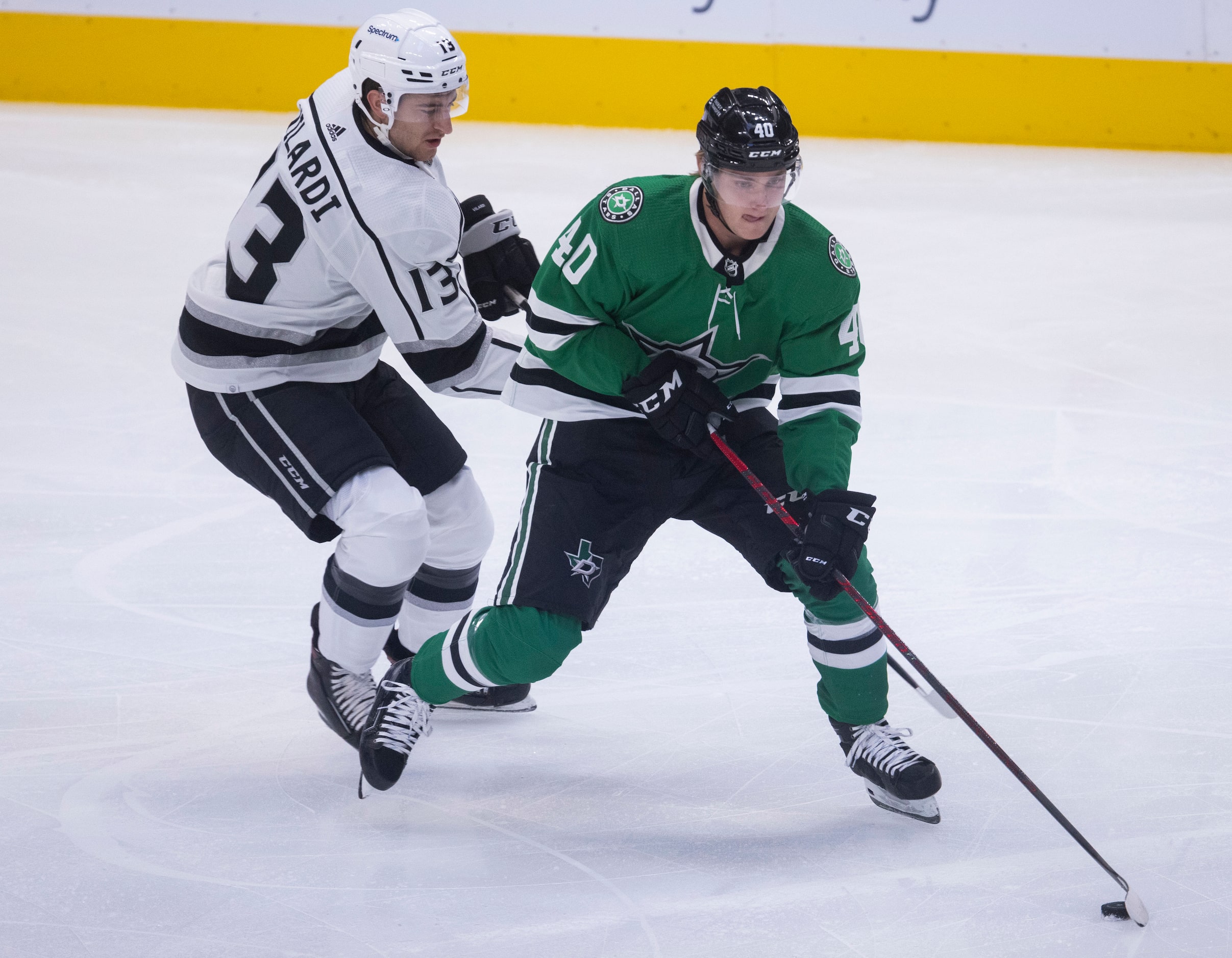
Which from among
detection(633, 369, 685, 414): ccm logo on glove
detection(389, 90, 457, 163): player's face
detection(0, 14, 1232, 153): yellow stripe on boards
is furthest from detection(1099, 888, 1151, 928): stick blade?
detection(0, 14, 1232, 153): yellow stripe on boards

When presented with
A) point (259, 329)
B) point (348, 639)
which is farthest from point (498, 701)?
point (259, 329)

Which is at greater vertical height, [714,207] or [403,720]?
[714,207]

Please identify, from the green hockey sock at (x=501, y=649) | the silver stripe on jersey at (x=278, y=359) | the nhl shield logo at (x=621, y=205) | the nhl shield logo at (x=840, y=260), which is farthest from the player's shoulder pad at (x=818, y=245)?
the silver stripe on jersey at (x=278, y=359)

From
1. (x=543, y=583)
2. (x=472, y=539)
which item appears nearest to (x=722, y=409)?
(x=543, y=583)

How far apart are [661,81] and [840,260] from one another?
585 centimetres

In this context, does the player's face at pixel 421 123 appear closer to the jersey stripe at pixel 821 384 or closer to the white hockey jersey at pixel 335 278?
the white hockey jersey at pixel 335 278

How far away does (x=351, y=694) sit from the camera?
248 centimetres

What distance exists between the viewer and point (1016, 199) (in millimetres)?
6629

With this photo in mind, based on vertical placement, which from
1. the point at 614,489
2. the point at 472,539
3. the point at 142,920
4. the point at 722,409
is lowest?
the point at 142,920

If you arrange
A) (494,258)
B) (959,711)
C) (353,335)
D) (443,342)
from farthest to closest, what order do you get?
1. (494,258)
2. (353,335)
3. (443,342)
4. (959,711)

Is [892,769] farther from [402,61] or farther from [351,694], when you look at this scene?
[402,61]

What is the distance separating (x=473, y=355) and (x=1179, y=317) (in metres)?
3.48

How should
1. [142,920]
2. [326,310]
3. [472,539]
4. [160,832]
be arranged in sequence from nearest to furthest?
[142,920]
[160,832]
[326,310]
[472,539]

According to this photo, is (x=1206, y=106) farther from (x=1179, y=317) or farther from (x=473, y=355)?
(x=473, y=355)
